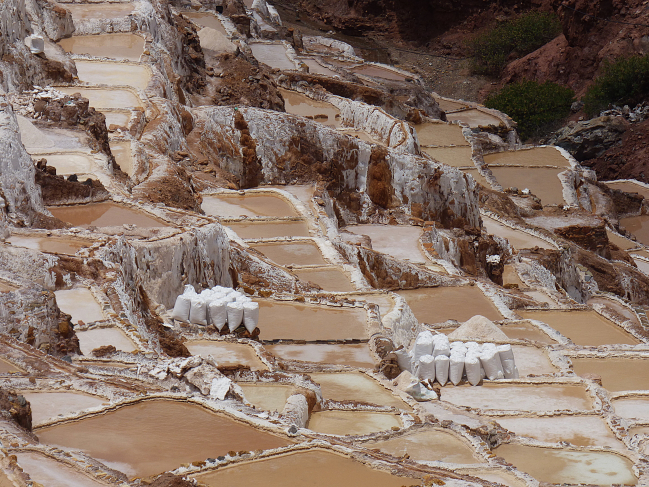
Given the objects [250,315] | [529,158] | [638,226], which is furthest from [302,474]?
[638,226]

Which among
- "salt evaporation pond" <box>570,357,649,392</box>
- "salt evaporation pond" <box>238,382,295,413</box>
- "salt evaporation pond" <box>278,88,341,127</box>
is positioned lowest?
"salt evaporation pond" <box>570,357,649,392</box>

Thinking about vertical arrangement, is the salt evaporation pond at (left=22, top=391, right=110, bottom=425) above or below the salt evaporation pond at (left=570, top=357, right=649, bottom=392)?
above

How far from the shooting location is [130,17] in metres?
31.0

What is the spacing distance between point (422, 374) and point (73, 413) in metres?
7.51

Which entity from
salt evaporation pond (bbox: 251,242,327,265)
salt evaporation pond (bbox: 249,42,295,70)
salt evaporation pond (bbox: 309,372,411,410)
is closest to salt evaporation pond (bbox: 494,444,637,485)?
salt evaporation pond (bbox: 309,372,411,410)

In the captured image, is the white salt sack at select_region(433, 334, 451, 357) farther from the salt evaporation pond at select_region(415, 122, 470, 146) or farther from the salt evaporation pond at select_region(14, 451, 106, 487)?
the salt evaporation pond at select_region(415, 122, 470, 146)

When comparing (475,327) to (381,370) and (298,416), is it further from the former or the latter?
(298,416)

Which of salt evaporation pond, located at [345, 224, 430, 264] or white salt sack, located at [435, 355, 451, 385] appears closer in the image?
white salt sack, located at [435, 355, 451, 385]

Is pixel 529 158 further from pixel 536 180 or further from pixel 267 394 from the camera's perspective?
pixel 267 394

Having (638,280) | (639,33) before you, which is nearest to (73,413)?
(638,280)

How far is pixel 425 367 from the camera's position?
16000 millimetres

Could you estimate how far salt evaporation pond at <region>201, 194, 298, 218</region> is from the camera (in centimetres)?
2345

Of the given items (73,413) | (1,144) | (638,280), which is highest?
(1,144)

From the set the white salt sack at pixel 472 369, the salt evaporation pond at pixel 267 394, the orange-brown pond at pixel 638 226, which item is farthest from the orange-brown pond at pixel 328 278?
the orange-brown pond at pixel 638 226
